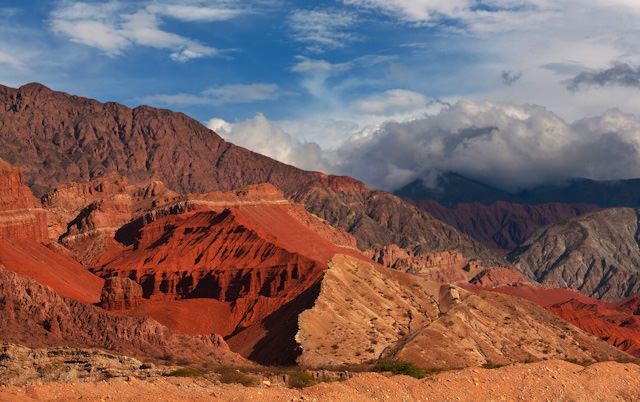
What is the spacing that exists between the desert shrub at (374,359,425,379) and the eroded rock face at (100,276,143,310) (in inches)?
1508

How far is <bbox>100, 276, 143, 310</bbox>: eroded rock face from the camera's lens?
4355 inches

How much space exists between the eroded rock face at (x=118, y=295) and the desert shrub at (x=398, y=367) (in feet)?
126

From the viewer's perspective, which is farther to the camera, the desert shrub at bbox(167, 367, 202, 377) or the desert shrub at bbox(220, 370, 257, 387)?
the desert shrub at bbox(220, 370, 257, 387)

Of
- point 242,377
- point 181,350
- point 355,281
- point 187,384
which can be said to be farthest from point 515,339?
point 187,384

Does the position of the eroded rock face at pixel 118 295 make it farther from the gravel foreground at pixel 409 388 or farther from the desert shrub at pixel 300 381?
the gravel foreground at pixel 409 388

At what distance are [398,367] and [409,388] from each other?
32.5m

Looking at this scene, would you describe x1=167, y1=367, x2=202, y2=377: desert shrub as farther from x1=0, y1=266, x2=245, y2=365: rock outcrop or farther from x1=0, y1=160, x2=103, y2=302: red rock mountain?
x1=0, y1=160, x2=103, y2=302: red rock mountain

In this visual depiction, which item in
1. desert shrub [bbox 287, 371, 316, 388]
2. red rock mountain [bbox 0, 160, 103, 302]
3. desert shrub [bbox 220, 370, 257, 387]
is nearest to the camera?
desert shrub [bbox 220, 370, 257, 387]

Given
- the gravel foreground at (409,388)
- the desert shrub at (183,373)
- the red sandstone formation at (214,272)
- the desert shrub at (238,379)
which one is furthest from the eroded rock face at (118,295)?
the gravel foreground at (409,388)

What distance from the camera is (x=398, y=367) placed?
80688 mm

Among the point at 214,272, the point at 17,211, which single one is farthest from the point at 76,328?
the point at 214,272

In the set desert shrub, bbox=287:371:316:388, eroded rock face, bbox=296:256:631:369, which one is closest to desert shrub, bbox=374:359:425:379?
eroded rock face, bbox=296:256:631:369

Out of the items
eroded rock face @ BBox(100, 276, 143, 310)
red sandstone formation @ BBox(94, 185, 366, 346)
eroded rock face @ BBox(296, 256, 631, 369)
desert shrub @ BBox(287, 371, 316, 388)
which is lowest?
red sandstone formation @ BBox(94, 185, 366, 346)

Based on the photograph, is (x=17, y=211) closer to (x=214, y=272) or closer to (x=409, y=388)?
(x=214, y=272)
